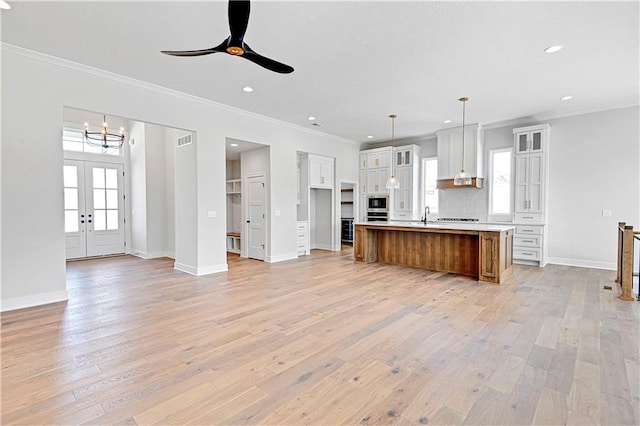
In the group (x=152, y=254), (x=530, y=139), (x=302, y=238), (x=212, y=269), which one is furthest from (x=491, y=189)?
(x=152, y=254)

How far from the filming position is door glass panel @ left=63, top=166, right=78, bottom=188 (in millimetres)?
7128

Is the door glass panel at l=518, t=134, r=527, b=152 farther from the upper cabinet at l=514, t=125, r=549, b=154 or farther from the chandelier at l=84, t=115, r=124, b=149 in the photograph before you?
the chandelier at l=84, t=115, r=124, b=149

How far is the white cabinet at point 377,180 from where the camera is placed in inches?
344

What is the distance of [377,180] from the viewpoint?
8.91 meters

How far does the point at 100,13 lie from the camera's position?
3016mm

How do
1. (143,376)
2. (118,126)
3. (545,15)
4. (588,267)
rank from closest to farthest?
(143,376) < (545,15) < (588,267) < (118,126)

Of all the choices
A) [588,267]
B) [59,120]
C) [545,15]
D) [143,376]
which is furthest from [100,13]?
[588,267]

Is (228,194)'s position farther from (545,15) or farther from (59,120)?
(545,15)

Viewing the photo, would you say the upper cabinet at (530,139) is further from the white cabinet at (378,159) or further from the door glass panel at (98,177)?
the door glass panel at (98,177)

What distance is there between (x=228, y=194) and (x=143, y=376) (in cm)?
711

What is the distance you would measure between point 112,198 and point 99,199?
0.29 m

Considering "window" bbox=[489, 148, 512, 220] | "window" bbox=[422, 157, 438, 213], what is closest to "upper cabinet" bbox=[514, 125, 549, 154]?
"window" bbox=[489, 148, 512, 220]

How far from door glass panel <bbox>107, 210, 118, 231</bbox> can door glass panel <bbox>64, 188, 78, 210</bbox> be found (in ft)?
2.41

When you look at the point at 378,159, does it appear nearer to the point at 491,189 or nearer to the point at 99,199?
the point at 491,189
